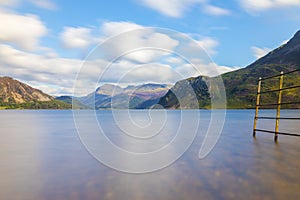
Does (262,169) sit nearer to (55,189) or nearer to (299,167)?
A: (299,167)

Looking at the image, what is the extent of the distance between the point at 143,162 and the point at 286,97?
18569cm

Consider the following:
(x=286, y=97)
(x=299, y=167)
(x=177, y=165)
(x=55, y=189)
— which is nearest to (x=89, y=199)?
(x=55, y=189)

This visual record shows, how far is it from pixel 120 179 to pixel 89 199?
205 cm

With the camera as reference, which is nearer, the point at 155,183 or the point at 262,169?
the point at 155,183

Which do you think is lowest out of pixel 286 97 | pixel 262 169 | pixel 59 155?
pixel 59 155

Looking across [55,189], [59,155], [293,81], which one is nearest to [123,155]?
[59,155]

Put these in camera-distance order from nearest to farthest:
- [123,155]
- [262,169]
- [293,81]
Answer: [262,169], [123,155], [293,81]

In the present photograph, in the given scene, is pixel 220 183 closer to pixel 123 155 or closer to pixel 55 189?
pixel 55 189

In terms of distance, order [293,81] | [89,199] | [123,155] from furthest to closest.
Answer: [293,81], [123,155], [89,199]

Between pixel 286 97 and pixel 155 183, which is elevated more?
pixel 286 97

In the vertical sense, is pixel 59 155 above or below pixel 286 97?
below

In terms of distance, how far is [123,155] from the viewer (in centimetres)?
1316

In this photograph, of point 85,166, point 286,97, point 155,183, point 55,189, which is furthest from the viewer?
point 286,97

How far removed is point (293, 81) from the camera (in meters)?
191
